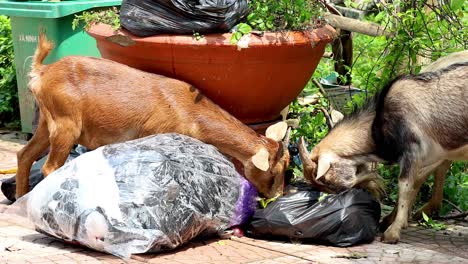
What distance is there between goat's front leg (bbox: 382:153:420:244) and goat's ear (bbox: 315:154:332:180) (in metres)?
0.51

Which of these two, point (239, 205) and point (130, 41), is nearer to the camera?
point (239, 205)

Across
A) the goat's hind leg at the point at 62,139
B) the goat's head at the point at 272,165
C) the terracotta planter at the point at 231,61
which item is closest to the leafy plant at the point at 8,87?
the terracotta planter at the point at 231,61

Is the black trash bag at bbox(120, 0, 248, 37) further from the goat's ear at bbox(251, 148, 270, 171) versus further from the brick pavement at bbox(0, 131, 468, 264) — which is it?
the brick pavement at bbox(0, 131, 468, 264)

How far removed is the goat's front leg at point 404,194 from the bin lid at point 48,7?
3783mm

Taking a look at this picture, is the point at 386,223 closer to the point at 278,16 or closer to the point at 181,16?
the point at 278,16

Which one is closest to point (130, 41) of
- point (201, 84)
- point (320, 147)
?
point (201, 84)

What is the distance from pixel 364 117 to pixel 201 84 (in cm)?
126

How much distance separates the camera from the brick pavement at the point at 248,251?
5.50 meters

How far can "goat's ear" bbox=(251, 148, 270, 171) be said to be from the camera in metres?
6.27

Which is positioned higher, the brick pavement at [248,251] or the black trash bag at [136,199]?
the black trash bag at [136,199]

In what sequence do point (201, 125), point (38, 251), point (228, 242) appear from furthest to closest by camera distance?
point (201, 125) → point (228, 242) → point (38, 251)

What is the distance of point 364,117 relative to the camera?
6.42 metres

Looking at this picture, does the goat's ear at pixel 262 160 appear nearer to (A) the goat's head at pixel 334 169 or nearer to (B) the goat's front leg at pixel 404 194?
(A) the goat's head at pixel 334 169

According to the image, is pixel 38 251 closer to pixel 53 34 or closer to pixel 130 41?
pixel 130 41
